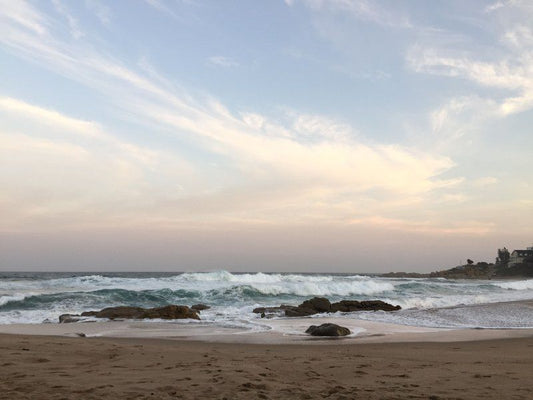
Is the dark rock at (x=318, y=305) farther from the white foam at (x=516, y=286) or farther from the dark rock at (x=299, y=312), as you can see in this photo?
the white foam at (x=516, y=286)

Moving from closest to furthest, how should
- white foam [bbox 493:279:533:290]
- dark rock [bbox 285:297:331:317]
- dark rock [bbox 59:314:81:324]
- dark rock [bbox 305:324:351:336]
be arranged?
1. dark rock [bbox 305:324:351:336]
2. dark rock [bbox 59:314:81:324]
3. dark rock [bbox 285:297:331:317]
4. white foam [bbox 493:279:533:290]

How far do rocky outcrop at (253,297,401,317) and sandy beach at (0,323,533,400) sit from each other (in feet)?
26.6

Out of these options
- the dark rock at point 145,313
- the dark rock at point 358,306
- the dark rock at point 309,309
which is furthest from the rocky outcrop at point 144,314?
the dark rock at point 358,306

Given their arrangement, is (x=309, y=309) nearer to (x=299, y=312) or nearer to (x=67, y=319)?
(x=299, y=312)

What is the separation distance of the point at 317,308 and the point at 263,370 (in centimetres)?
1335

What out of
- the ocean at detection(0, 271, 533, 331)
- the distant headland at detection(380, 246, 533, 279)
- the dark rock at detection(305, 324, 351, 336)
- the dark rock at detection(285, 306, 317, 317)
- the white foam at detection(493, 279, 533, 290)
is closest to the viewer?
the dark rock at detection(305, 324, 351, 336)

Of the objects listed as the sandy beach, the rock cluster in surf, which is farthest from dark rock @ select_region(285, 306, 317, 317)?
the sandy beach

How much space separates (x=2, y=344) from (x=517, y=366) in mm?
9367

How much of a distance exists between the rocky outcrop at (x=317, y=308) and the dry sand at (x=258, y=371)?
8.71 m

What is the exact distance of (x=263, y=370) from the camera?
258 inches

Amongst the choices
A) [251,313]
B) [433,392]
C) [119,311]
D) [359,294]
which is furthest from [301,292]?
[433,392]

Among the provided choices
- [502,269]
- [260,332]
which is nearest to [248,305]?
[260,332]

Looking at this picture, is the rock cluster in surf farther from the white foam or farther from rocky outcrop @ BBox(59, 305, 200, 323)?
the white foam

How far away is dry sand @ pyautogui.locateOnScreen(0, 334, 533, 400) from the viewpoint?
17.0ft
